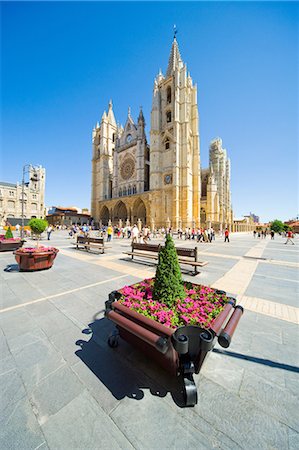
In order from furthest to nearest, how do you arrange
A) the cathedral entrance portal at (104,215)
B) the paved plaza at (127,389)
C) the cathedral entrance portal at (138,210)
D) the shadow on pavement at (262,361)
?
the cathedral entrance portal at (104,215)
the cathedral entrance portal at (138,210)
the shadow on pavement at (262,361)
the paved plaza at (127,389)

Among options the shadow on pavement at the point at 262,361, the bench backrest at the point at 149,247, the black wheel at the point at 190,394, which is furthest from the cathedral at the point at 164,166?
the black wheel at the point at 190,394

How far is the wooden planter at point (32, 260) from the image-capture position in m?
5.28

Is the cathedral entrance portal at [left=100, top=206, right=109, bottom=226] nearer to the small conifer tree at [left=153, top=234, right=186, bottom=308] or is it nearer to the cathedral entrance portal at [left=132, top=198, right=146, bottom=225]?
the cathedral entrance portal at [left=132, top=198, right=146, bottom=225]

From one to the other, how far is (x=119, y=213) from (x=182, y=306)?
127 ft

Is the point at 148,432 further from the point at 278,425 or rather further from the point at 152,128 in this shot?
the point at 152,128

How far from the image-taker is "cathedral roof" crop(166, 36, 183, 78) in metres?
32.5

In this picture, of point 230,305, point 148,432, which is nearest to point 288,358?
point 230,305

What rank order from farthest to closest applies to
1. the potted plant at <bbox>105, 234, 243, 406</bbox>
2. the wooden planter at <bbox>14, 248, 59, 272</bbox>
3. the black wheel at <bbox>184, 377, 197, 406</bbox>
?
the wooden planter at <bbox>14, 248, 59, 272</bbox>
the potted plant at <bbox>105, 234, 243, 406</bbox>
the black wheel at <bbox>184, 377, 197, 406</bbox>

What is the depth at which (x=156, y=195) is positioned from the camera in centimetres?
3092

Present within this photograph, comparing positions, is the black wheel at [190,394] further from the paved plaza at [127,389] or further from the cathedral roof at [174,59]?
the cathedral roof at [174,59]

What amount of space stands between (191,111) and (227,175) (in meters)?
23.7

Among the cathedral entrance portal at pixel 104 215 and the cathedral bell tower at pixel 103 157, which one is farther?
the cathedral entrance portal at pixel 104 215

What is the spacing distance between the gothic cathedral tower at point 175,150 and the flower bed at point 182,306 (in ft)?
86.4

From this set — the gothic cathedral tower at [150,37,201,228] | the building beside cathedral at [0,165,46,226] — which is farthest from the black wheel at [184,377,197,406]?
the building beside cathedral at [0,165,46,226]
